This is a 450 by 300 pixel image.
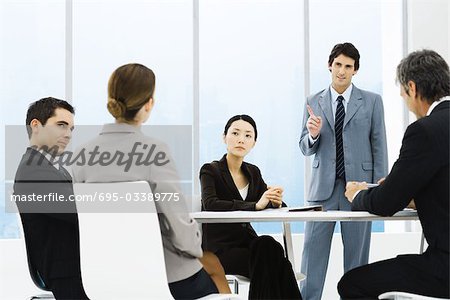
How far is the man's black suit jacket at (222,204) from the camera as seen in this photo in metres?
3.31

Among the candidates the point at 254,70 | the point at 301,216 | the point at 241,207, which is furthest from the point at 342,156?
the point at 254,70

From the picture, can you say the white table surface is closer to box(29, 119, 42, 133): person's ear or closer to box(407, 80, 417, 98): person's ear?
box(407, 80, 417, 98): person's ear

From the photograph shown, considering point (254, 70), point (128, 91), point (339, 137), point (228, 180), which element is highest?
point (254, 70)

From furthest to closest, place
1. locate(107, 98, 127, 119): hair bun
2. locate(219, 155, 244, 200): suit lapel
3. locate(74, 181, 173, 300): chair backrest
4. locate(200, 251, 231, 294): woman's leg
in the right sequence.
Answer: locate(219, 155, 244, 200): suit lapel → locate(200, 251, 231, 294): woman's leg → locate(107, 98, 127, 119): hair bun → locate(74, 181, 173, 300): chair backrest

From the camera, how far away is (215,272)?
2760mm

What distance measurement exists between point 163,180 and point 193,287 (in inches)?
16.1

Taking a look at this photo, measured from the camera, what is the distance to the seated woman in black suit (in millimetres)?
2826

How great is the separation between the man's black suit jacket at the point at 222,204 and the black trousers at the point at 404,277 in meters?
0.79

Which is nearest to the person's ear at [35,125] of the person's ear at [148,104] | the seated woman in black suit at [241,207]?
the person's ear at [148,104]

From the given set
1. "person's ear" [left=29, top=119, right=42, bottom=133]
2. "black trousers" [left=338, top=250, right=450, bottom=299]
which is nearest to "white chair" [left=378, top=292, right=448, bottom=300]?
"black trousers" [left=338, top=250, right=450, bottom=299]

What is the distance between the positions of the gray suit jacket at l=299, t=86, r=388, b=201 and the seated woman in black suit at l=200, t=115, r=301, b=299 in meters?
0.47

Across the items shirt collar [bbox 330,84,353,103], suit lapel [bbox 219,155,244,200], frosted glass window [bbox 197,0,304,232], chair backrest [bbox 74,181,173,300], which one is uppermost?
frosted glass window [bbox 197,0,304,232]

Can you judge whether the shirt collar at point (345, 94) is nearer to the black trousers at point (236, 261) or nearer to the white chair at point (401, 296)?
the black trousers at point (236, 261)

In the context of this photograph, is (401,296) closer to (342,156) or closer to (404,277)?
(404,277)
